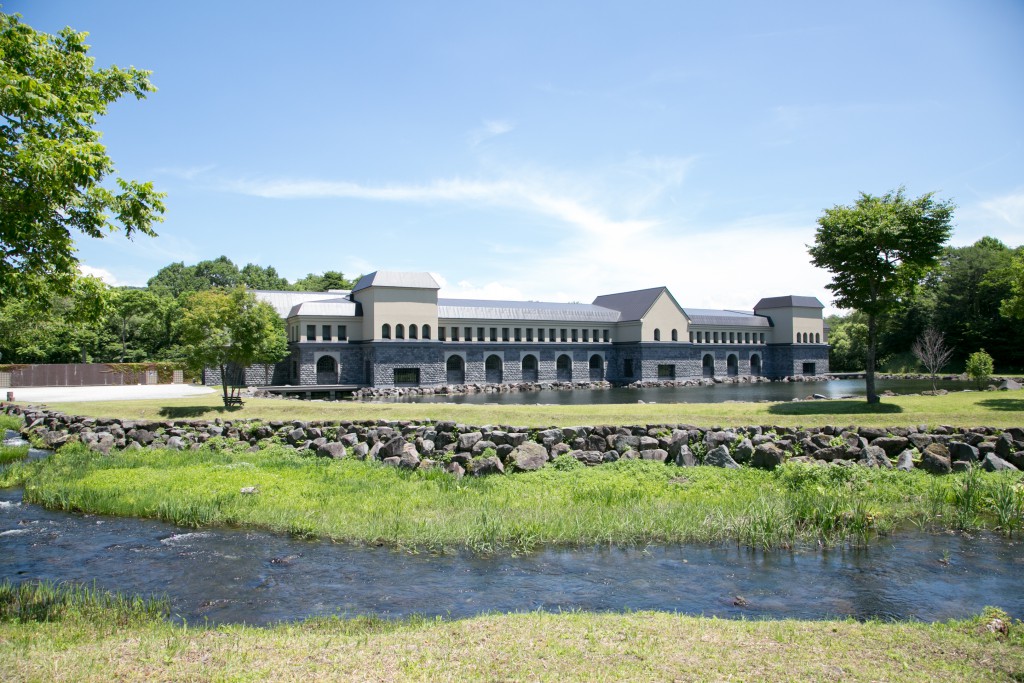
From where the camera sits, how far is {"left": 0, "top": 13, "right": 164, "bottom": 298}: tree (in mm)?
8750

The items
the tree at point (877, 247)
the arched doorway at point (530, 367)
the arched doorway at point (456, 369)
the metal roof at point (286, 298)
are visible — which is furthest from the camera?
the arched doorway at point (530, 367)

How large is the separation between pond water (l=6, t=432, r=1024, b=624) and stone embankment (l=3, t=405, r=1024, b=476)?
4.49 metres

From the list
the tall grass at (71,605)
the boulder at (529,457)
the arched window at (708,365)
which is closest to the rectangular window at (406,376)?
the arched window at (708,365)

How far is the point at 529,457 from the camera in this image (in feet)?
50.9

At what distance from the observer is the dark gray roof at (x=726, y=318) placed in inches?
2891

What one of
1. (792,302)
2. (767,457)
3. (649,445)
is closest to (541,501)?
(649,445)

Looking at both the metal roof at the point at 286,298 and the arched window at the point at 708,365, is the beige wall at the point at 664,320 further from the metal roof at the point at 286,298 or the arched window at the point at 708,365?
the metal roof at the point at 286,298

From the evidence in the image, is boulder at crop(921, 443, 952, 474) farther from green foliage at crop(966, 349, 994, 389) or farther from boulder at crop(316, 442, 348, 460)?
green foliage at crop(966, 349, 994, 389)

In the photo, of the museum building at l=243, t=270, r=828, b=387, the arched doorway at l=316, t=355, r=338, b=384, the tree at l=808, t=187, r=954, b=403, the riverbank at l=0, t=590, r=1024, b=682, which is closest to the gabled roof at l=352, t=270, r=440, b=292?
the museum building at l=243, t=270, r=828, b=387

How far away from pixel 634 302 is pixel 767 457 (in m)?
56.9

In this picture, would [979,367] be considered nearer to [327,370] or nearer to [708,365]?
[708,365]

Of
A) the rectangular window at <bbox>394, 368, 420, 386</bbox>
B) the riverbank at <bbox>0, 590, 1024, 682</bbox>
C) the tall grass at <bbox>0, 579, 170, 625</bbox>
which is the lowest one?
the tall grass at <bbox>0, 579, 170, 625</bbox>

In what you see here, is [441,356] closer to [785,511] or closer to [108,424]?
[108,424]

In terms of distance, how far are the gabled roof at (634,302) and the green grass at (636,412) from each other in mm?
41570
